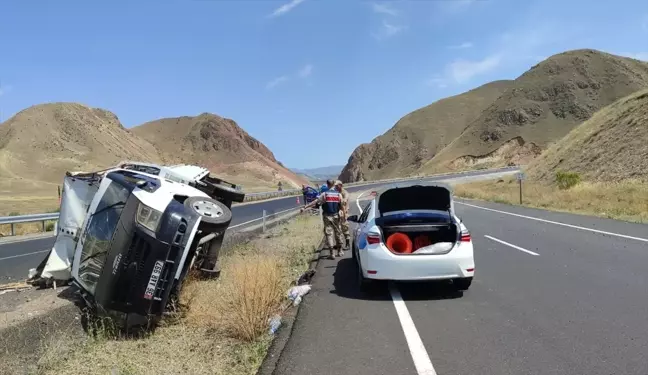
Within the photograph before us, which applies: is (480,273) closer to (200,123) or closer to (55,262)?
(55,262)

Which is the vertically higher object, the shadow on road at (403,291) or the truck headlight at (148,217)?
the truck headlight at (148,217)

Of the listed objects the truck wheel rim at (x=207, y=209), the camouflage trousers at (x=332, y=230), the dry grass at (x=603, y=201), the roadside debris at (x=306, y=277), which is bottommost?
the dry grass at (x=603, y=201)

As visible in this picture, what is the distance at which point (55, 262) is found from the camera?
27.2 feet

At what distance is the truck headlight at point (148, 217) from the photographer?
6.10 metres

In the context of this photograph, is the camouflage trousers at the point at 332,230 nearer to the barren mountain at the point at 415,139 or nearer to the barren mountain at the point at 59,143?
the barren mountain at the point at 59,143

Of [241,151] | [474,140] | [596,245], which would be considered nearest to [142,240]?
[596,245]

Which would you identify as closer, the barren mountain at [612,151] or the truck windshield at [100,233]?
the truck windshield at [100,233]

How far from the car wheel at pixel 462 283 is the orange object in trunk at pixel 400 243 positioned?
873 millimetres

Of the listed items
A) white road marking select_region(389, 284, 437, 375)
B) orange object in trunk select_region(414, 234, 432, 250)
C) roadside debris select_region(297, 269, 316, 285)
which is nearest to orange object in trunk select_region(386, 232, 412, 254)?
orange object in trunk select_region(414, 234, 432, 250)

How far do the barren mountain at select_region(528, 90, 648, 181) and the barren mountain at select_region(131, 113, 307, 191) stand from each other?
8217cm

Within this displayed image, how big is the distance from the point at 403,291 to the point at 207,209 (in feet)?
11.1

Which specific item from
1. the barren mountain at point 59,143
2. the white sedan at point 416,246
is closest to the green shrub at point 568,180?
the white sedan at point 416,246

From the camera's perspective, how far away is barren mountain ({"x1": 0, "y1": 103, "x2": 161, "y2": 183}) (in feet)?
274

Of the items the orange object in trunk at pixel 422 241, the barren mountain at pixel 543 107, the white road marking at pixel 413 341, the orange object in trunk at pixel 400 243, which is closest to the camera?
the white road marking at pixel 413 341
